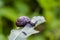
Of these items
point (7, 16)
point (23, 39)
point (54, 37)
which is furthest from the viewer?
point (7, 16)

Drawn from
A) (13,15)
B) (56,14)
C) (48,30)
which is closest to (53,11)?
(56,14)

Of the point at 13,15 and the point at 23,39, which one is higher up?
the point at 13,15

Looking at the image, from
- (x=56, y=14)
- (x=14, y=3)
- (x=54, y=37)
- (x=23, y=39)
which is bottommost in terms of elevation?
(x=23, y=39)

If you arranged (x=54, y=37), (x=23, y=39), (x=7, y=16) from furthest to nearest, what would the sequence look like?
(x=7, y=16), (x=54, y=37), (x=23, y=39)

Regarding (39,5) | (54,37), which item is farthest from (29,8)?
(54,37)

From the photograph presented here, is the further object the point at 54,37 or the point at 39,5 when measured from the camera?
the point at 39,5

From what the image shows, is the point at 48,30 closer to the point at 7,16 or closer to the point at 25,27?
the point at 7,16
